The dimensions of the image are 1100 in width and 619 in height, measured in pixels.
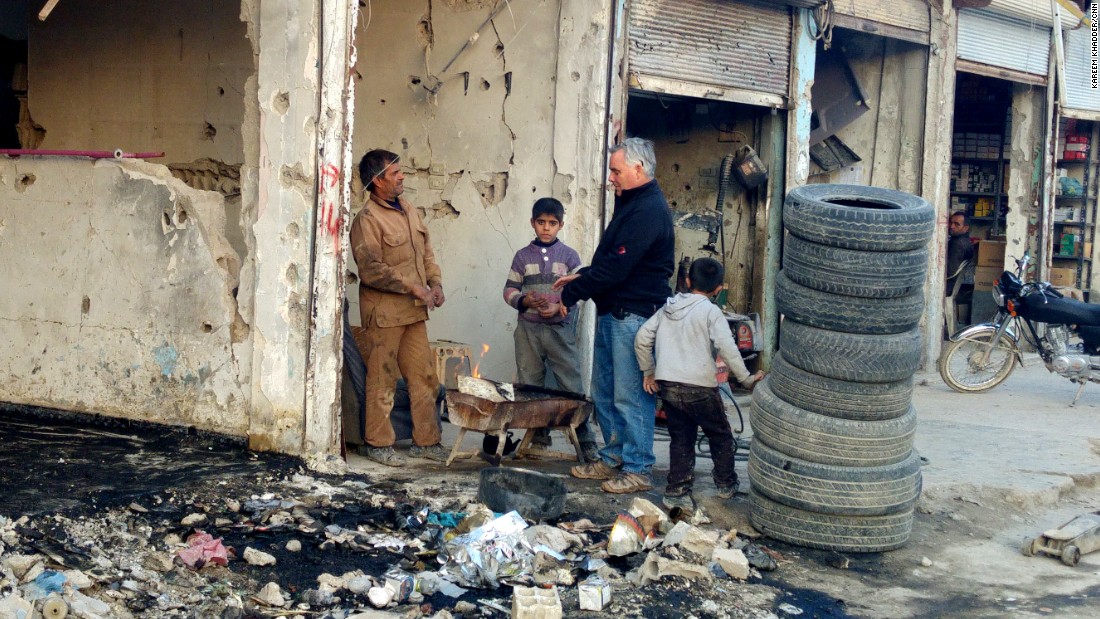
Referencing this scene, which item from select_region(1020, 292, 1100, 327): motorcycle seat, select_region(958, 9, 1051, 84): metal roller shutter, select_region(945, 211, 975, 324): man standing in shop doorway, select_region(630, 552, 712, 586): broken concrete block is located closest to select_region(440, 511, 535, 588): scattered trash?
select_region(630, 552, 712, 586): broken concrete block

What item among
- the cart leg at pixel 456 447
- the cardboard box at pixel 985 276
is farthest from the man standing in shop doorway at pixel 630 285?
the cardboard box at pixel 985 276

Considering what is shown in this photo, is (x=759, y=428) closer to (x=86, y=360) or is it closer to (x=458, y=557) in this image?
(x=458, y=557)

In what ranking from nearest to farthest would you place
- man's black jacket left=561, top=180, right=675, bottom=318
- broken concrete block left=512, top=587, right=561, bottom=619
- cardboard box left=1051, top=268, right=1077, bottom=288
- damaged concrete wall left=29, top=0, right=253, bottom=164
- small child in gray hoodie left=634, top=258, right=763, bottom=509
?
broken concrete block left=512, top=587, right=561, bottom=619 < small child in gray hoodie left=634, top=258, right=763, bottom=509 < man's black jacket left=561, top=180, right=675, bottom=318 < damaged concrete wall left=29, top=0, right=253, bottom=164 < cardboard box left=1051, top=268, right=1077, bottom=288

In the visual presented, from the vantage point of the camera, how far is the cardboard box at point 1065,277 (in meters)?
14.5

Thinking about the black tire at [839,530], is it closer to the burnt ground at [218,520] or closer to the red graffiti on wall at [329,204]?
the burnt ground at [218,520]

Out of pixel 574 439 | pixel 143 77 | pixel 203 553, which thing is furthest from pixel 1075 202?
pixel 203 553

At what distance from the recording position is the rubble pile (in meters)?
4.22

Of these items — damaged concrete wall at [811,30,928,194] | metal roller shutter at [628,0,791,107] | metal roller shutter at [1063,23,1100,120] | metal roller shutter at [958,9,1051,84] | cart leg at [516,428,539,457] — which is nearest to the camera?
cart leg at [516,428,539,457]

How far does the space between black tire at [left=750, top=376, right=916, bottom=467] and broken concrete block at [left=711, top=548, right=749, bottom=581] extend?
27.7 inches

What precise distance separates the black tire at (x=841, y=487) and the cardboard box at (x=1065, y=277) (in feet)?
34.3

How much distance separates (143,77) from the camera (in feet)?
31.0

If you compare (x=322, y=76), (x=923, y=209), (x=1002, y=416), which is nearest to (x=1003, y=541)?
(x=923, y=209)

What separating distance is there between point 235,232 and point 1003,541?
647 cm

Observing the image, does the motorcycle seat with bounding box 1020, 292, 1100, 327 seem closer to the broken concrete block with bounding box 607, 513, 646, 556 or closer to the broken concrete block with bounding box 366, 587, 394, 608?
the broken concrete block with bounding box 607, 513, 646, 556
